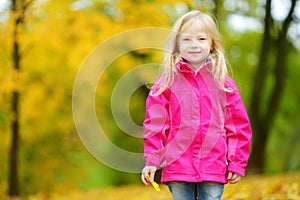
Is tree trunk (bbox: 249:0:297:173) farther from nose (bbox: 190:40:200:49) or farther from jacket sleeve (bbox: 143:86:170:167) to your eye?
jacket sleeve (bbox: 143:86:170:167)

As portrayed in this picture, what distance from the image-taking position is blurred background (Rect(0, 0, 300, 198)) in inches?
481

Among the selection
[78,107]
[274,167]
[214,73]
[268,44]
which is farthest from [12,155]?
[274,167]

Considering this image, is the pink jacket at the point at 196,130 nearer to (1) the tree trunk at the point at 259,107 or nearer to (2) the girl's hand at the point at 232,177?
(2) the girl's hand at the point at 232,177

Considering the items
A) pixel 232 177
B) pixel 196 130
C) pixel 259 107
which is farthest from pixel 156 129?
pixel 259 107

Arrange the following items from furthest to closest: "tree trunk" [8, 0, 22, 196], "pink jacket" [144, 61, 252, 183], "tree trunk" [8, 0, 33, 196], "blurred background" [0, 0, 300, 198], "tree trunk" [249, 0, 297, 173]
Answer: "tree trunk" [249, 0, 297, 173]
"blurred background" [0, 0, 300, 198]
"tree trunk" [8, 0, 22, 196]
"tree trunk" [8, 0, 33, 196]
"pink jacket" [144, 61, 252, 183]

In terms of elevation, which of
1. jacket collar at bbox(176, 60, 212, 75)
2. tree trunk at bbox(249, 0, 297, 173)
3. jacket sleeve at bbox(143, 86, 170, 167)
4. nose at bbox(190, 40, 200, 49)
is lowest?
tree trunk at bbox(249, 0, 297, 173)

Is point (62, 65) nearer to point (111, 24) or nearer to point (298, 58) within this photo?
point (111, 24)

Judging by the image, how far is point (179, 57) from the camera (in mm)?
3797

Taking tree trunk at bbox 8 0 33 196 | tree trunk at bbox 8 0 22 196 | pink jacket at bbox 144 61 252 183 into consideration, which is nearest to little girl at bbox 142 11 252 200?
pink jacket at bbox 144 61 252 183

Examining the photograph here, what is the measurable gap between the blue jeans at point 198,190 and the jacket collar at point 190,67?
0.69 m

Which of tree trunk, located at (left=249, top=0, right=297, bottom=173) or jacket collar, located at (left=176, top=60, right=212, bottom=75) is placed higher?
jacket collar, located at (left=176, top=60, right=212, bottom=75)

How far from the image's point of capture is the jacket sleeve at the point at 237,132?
11.8 feet

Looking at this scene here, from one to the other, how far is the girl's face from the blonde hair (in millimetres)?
32

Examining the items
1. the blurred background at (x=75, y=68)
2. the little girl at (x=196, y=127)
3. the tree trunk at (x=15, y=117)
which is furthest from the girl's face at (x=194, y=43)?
the tree trunk at (x=15, y=117)
